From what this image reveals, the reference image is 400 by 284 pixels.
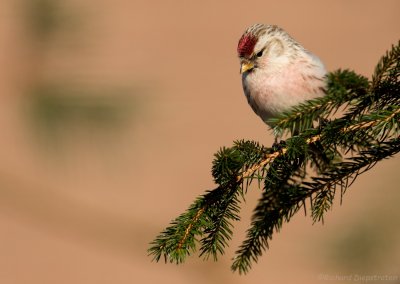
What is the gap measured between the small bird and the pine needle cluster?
50 centimetres

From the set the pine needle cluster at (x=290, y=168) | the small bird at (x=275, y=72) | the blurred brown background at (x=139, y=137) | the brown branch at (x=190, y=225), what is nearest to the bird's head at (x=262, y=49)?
the small bird at (x=275, y=72)

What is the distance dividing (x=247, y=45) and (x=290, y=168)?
899 mm

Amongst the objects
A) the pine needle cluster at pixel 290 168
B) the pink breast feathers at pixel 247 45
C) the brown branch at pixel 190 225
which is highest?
the pink breast feathers at pixel 247 45

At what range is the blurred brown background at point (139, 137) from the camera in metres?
1.74

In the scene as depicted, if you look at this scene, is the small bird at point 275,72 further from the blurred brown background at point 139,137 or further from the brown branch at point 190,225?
the brown branch at point 190,225

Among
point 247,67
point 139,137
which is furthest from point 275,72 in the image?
point 139,137

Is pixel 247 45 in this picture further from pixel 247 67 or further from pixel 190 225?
pixel 190 225

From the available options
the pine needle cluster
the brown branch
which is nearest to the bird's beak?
the pine needle cluster

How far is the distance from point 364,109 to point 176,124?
5.04 metres

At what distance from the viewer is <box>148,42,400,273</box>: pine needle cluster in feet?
6.15

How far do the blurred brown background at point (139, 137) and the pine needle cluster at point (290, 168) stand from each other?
0.22 m

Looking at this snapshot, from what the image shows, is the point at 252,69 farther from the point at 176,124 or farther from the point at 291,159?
the point at 176,124

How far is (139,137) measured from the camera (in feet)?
8.53

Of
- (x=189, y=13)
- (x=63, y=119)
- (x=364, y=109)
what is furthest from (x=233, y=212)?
(x=189, y=13)
